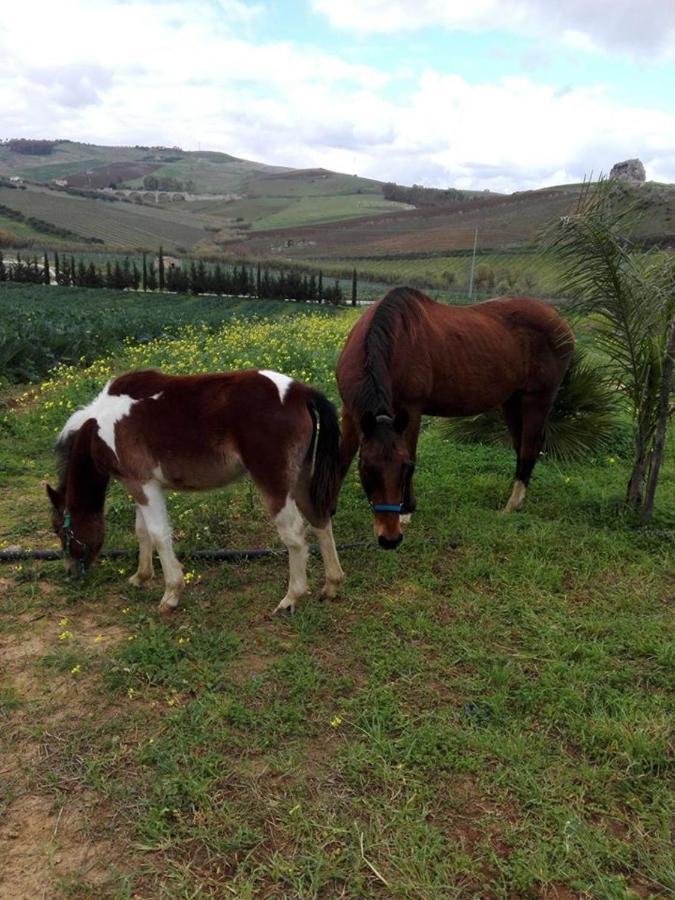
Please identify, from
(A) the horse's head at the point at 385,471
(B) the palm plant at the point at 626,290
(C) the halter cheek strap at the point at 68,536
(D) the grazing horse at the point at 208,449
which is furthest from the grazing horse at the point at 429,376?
(C) the halter cheek strap at the point at 68,536

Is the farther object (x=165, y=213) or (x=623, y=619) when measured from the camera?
(x=165, y=213)

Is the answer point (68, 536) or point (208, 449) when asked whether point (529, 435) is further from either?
point (68, 536)

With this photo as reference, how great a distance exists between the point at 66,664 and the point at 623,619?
148 inches

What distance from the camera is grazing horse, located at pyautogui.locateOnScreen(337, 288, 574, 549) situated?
4363 mm

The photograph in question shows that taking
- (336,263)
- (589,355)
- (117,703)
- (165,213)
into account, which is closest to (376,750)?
(117,703)

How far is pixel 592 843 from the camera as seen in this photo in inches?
104

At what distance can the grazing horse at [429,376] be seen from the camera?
4.36 m

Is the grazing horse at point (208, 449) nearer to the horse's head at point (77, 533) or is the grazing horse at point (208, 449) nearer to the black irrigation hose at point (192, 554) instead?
the horse's head at point (77, 533)

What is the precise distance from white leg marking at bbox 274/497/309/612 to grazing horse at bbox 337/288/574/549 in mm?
542

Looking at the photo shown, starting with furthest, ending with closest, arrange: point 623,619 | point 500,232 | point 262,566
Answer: point 500,232, point 262,566, point 623,619

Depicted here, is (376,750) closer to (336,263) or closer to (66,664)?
(66,664)

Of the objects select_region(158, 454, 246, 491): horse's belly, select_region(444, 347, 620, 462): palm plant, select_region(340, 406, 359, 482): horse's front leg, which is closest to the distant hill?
select_region(444, 347, 620, 462): palm plant

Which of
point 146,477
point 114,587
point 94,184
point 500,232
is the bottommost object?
point 114,587

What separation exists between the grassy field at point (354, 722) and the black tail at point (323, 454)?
80cm
